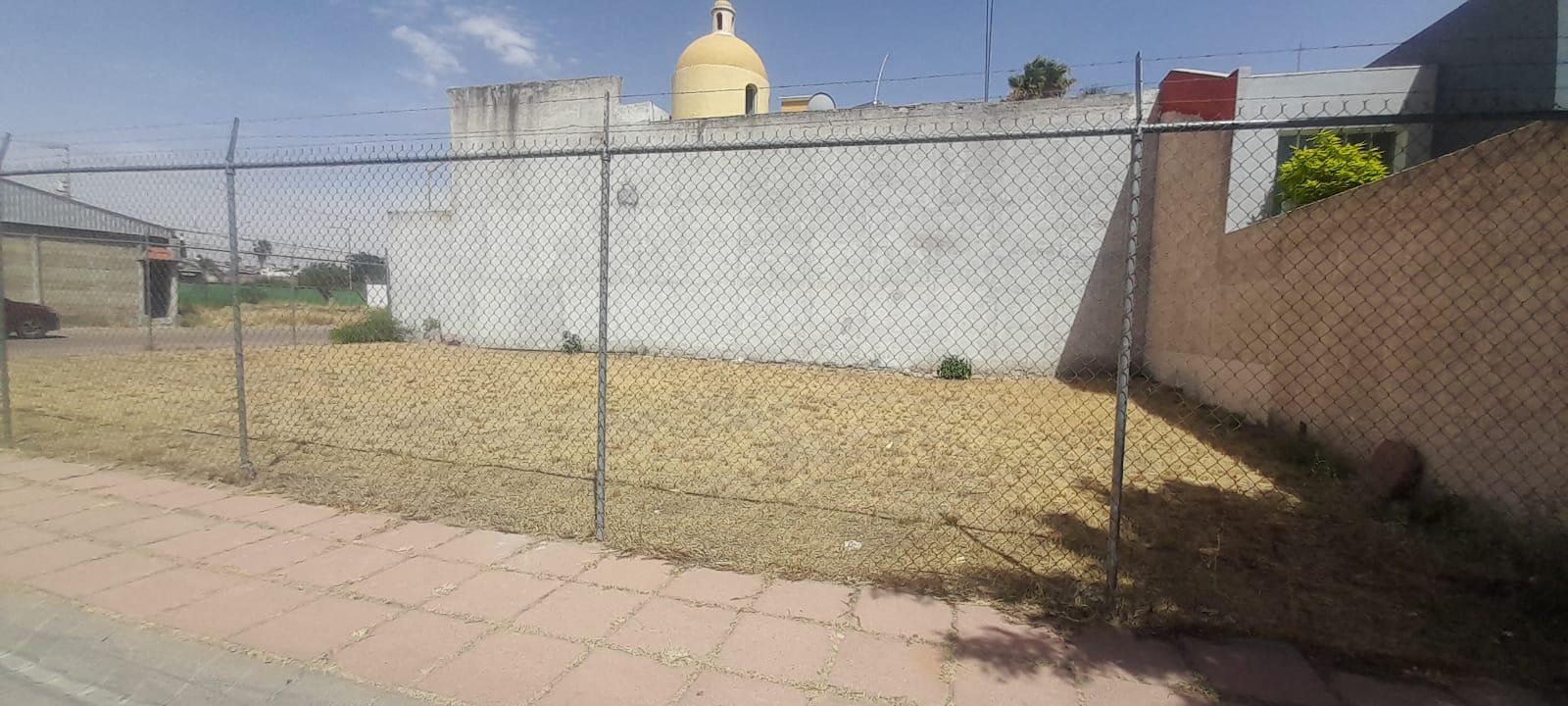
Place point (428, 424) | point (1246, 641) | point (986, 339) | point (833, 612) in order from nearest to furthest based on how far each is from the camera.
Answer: point (1246, 641), point (833, 612), point (428, 424), point (986, 339)

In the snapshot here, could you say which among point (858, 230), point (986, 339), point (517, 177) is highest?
point (517, 177)

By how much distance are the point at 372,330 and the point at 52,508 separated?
448 inches

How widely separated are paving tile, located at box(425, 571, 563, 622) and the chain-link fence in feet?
1.64

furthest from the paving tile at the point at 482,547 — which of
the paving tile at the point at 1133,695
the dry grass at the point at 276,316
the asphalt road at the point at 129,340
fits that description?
the dry grass at the point at 276,316

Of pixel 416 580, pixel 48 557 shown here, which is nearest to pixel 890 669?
pixel 416 580

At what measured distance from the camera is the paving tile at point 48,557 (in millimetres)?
2988

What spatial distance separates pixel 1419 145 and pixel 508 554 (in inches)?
376

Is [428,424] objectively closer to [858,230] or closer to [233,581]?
[233,581]

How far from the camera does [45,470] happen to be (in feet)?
14.4

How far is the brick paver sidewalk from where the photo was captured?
2166 mm

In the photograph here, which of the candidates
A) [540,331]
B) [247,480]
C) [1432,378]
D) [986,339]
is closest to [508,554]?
[247,480]

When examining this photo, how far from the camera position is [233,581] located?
2891 mm

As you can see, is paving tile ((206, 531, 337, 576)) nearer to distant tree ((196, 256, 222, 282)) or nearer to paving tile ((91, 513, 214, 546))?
paving tile ((91, 513, 214, 546))

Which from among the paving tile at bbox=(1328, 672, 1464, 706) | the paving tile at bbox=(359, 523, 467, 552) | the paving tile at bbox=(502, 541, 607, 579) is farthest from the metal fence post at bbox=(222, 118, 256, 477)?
the paving tile at bbox=(1328, 672, 1464, 706)
